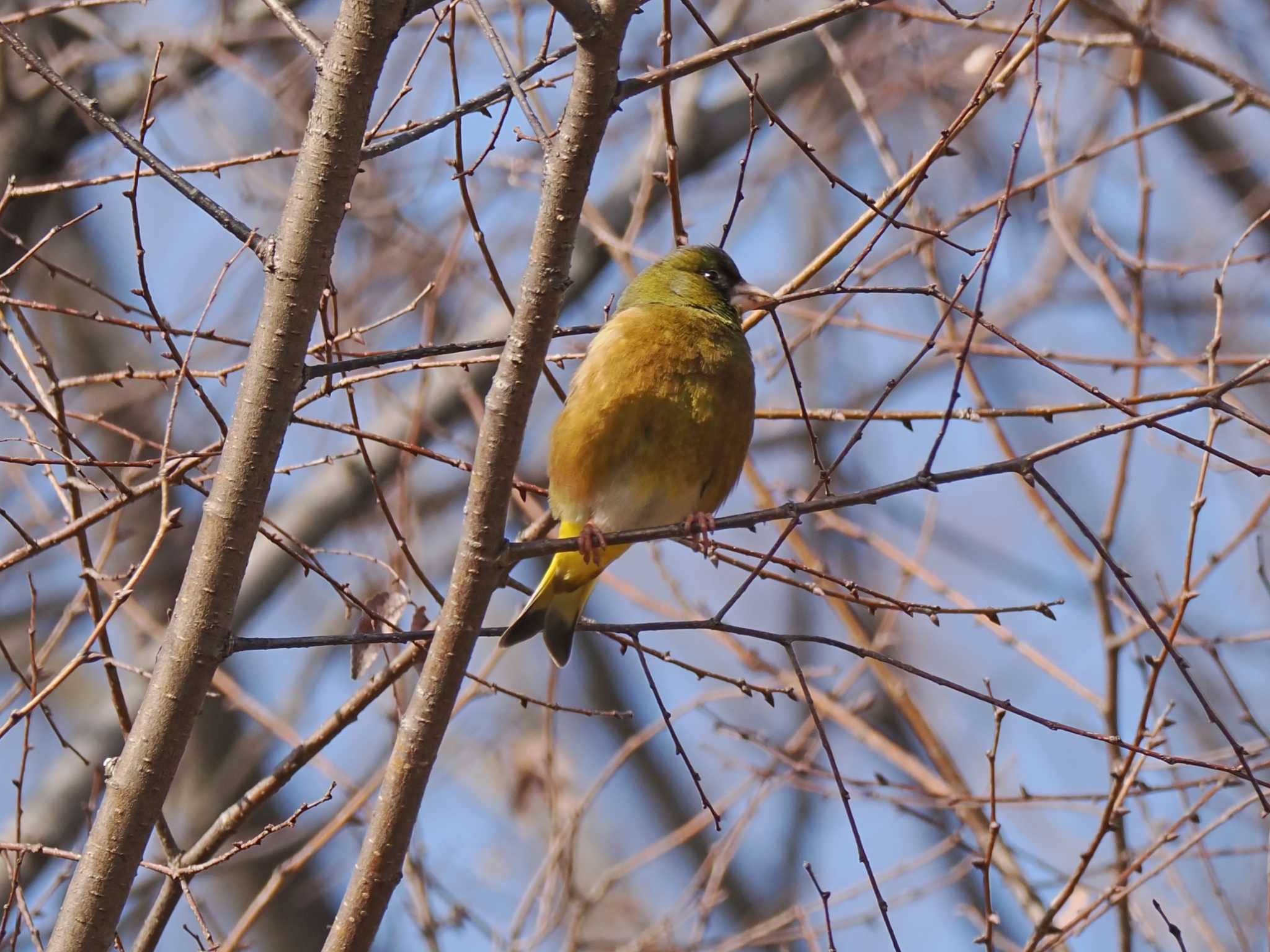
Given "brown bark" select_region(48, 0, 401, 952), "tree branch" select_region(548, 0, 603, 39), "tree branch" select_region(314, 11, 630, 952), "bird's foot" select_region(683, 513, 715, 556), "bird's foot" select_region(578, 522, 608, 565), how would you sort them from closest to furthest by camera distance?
"tree branch" select_region(548, 0, 603, 39) < "tree branch" select_region(314, 11, 630, 952) < "brown bark" select_region(48, 0, 401, 952) < "bird's foot" select_region(683, 513, 715, 556) < "bird's foot" select_region(578, 522, 608, 565)

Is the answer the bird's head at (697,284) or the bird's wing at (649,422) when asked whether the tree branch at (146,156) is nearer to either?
the bird's wing at (649,422)

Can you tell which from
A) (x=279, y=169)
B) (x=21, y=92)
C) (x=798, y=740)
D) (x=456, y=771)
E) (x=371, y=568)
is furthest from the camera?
(x=456, y=771)

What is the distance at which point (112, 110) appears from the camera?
7.44 m

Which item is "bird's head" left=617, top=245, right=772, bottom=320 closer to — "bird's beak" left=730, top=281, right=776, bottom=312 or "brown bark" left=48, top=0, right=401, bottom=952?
"bird's beak" left=730, top=281, right=776, bottom=312

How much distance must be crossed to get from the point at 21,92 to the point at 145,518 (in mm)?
2522

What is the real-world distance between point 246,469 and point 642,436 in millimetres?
1628

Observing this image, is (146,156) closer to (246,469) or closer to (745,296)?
(246,469)

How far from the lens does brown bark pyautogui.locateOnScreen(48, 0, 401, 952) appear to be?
8.34 feet

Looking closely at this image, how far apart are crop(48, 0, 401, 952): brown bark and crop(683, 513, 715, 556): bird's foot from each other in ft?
2.73

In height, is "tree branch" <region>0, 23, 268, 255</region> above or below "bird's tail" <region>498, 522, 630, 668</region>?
above

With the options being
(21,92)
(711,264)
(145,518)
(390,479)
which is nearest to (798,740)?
(711,264)

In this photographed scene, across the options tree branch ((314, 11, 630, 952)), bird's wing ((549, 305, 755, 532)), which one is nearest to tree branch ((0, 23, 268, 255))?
tree branch ((314, 11, 630, 952))

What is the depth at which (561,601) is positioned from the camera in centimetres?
432

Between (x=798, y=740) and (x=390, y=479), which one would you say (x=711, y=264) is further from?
(x=390, y=479)
